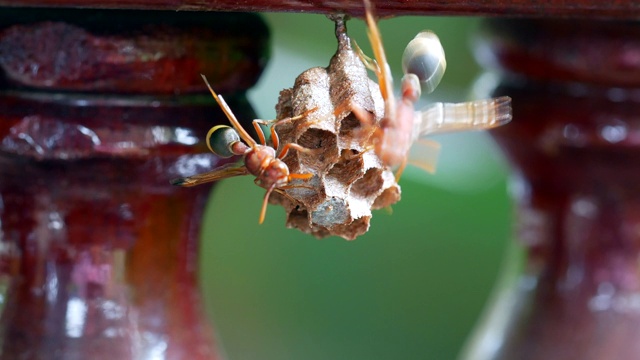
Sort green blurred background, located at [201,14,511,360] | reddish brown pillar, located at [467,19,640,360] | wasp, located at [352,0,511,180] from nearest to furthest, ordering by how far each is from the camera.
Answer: wasp, located at [352,0,511,180] < reddish brown pillar, located at [467,19,640,360] < green blurred background, located at [201,14,511,360]

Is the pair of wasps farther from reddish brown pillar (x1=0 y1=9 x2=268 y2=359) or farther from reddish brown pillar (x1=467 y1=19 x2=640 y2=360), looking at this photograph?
reddish brown pillar (x1=467 y1=19 x2=640 y2=360)

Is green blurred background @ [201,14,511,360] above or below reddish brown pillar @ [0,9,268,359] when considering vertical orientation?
above

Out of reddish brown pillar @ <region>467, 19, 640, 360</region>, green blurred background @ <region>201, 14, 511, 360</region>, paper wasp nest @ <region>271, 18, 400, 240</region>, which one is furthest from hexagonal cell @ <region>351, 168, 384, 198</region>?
green blurred background @ <region>201, 14, 511, 360</region>

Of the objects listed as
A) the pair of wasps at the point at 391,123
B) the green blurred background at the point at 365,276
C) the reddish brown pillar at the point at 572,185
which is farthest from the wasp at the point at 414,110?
the green blurred background at the point at 365,276

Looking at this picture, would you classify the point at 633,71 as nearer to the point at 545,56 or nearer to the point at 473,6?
the point at 545,56

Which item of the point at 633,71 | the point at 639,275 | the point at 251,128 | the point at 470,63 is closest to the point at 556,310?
the point at 639,275

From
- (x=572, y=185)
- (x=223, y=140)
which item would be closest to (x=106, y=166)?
(x=223, y=140)

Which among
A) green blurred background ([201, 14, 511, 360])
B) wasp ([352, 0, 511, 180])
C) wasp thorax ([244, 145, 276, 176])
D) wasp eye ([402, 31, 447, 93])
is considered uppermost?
green blurred background ([201, 14, 511, 360])
